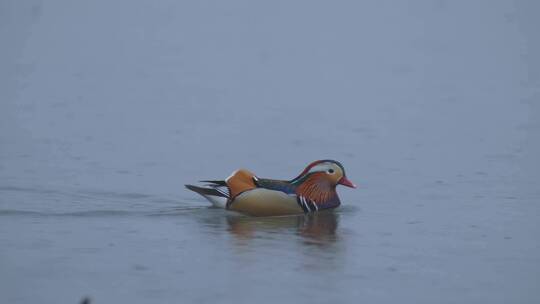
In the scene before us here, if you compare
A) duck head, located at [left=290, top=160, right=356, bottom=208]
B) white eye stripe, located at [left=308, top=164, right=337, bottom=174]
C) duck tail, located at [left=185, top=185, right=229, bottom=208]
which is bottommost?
duck tail, located at [left=185, top=185, right=229, bottom=208]

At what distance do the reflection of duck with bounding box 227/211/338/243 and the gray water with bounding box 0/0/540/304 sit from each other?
0.06 meters

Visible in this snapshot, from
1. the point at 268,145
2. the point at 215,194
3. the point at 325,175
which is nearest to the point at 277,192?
the point at 215,194

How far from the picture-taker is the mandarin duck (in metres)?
14.0

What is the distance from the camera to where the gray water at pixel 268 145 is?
34.2 feet

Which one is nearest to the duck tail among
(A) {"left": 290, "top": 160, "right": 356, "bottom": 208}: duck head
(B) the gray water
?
(B) the gray water

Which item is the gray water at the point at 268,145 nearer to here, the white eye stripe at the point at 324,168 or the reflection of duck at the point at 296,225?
the reflection of duck at the point at 296,225

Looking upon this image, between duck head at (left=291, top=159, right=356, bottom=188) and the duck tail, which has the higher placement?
duck head at (left=291, top=159, right=356, bottom=188)

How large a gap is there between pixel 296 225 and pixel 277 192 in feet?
2.80

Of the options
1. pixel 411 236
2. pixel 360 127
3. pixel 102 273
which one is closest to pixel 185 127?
pixel 360 127

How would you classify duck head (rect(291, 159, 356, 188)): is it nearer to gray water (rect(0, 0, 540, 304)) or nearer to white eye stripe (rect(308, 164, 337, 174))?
white eye stripe (rect(308, 164, 337, 174))

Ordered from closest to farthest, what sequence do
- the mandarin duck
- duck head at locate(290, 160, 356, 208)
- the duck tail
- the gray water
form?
the gray water
the mandarin duck
the duck tail
duck head at locate(290, 160, 356, 208)

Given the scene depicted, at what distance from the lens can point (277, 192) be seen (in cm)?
1413

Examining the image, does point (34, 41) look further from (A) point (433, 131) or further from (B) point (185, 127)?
(A) point (433, 131)

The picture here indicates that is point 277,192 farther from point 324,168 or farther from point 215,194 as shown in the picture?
point 324,168
